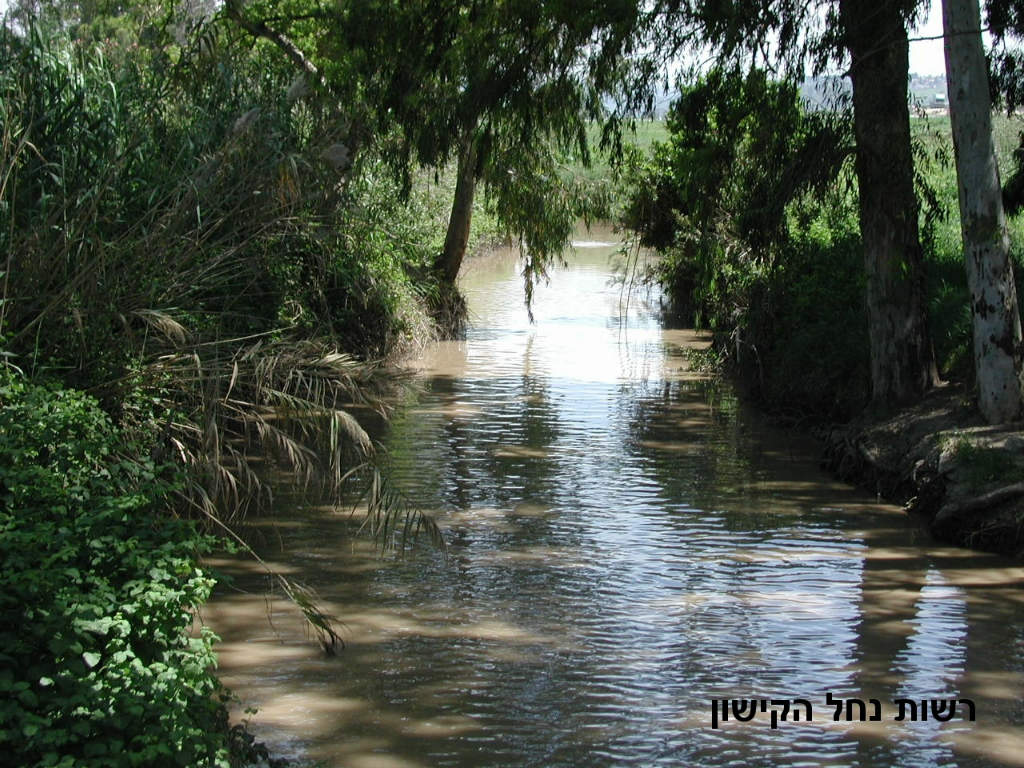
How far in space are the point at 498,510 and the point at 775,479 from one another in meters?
3.28

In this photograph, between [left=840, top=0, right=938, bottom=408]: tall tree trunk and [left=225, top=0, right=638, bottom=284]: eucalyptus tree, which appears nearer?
[left=840, top=0, right=938, bottom=408]: tall tree trunk

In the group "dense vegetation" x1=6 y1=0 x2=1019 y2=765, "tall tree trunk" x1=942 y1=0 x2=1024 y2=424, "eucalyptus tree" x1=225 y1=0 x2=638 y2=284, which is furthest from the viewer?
"eucalyptus tree" x1=225 y1=0 x2=638 y2=284

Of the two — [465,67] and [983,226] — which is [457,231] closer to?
[465,67]

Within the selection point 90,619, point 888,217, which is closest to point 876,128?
point 888,217

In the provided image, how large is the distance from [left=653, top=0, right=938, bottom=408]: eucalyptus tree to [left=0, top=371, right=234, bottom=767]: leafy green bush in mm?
8715

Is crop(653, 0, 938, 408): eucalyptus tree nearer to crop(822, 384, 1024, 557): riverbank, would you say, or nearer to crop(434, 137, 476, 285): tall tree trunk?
crop(822, 384, 1024, 557): riverbank

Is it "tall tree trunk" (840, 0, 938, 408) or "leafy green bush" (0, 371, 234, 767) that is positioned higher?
"tall tree trunk" (840, 0, 938, 408)

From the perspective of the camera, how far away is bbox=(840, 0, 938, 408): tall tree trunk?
12.8m

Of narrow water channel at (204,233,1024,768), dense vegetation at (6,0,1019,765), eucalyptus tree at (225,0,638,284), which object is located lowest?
narrow water channel at (204,233,1024,768)

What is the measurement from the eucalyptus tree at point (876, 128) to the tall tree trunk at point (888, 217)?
0.03 feet

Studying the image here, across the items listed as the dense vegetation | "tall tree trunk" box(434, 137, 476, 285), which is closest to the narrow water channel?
the dense vegetation

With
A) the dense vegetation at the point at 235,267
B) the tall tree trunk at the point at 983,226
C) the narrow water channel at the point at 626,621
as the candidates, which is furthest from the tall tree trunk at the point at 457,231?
the tall tree trunk at the point at 983,226

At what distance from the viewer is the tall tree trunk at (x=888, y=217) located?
41.9 feet

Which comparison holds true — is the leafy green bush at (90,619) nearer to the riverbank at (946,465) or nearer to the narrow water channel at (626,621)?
the narrow water channel at (626,621)
